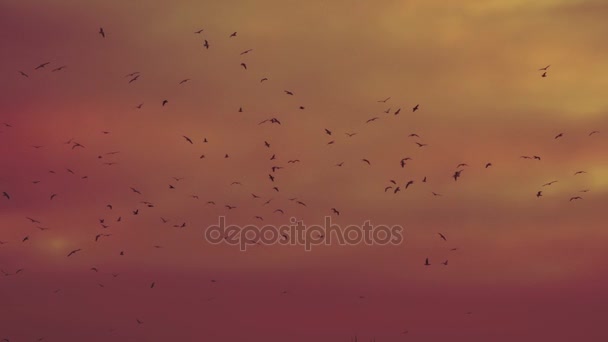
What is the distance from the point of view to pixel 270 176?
69250 millimetres

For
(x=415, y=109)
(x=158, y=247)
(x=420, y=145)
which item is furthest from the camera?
(x=158, y=247)

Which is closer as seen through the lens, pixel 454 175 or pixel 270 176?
pixel 454 175

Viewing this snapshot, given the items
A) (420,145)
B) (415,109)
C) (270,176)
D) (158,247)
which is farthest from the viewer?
(158,247)

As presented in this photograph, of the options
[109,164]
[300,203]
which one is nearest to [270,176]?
[300,203]

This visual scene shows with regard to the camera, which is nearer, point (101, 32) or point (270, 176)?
point (101, 32)

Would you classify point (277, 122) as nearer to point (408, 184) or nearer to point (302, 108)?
point (302, 108)

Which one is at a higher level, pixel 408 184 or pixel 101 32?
pixel 101 32

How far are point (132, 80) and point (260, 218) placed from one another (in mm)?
17741

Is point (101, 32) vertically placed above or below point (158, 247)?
above

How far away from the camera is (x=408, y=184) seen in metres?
65.8

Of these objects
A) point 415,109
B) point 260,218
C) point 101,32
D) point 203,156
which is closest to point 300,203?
point 260,218

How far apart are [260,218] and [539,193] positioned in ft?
70.1

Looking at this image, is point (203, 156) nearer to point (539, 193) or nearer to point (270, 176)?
point (270, 176)

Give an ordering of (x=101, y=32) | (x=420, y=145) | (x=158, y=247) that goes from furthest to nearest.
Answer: (x=158, y=247) < (x=420, y=145) < (x=101, y=32)
